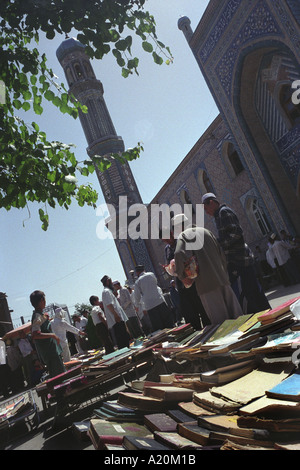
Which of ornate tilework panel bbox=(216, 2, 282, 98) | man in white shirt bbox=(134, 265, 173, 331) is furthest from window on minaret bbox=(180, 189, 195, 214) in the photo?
man in white shirt bbox=(134, 265, 173, 331)

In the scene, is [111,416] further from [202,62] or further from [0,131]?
[202,62]

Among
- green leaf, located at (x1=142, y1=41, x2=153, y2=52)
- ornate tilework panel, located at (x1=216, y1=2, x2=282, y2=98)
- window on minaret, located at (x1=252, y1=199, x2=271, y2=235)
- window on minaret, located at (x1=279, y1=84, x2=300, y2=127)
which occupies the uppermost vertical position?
ornate tilework panel, located at (x1=216, y1=2, x2=282, y2=98)

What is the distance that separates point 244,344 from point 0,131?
2.80 m

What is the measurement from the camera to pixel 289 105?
10188mm

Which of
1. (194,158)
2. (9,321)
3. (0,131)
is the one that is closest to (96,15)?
(0,131)

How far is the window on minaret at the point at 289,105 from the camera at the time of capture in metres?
9.98

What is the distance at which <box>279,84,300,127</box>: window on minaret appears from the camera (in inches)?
393

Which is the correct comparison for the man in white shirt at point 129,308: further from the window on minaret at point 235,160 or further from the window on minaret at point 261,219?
the window on minaret at point 235,160

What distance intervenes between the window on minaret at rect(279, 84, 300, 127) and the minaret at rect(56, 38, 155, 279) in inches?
535

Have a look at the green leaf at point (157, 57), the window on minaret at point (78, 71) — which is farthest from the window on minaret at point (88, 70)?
the green leaf at point (157, 57)

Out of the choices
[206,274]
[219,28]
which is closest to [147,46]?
[206,274]

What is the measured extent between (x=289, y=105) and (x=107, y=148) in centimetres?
1475

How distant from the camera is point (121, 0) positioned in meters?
2.98

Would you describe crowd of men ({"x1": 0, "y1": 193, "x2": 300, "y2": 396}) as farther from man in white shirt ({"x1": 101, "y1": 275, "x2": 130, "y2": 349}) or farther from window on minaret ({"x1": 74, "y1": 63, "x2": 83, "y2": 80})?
window on minaret ({"x1": 74, "y1": 63, "x2": 83, "y2": 80})
